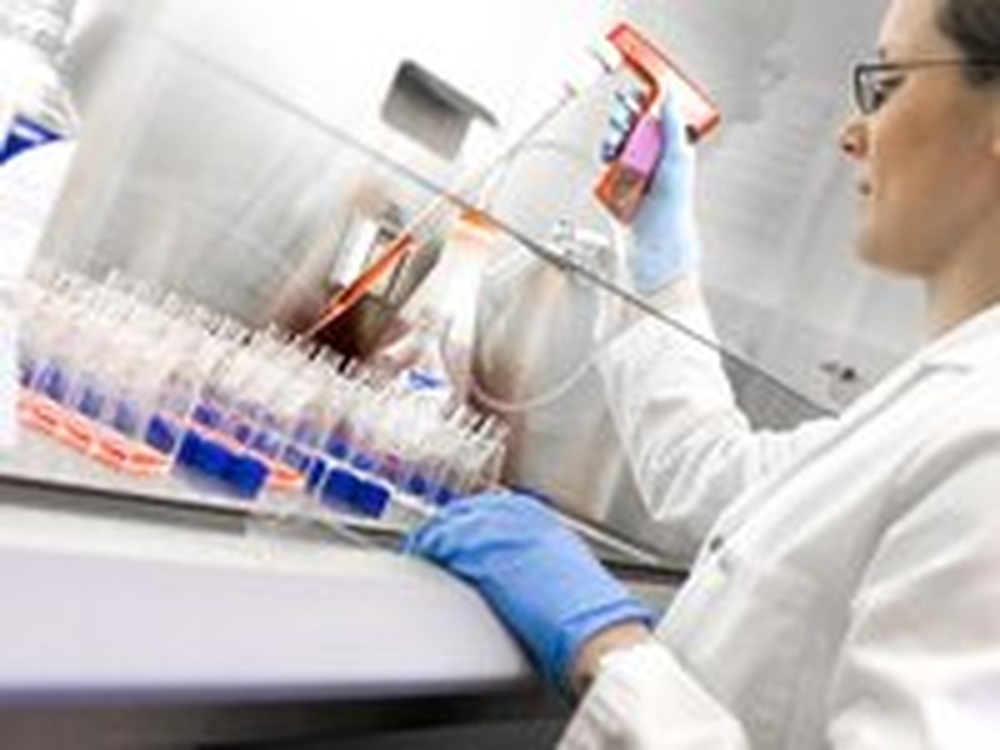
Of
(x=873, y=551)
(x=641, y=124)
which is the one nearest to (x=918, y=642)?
(x=873, y=551)

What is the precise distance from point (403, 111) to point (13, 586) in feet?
3.96

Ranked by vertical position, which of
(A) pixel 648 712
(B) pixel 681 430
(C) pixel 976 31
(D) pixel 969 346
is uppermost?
(C) pixel 976 31

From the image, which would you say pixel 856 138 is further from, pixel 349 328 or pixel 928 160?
pixel 349 328

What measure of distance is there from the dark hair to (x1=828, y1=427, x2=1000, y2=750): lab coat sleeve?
389 mm

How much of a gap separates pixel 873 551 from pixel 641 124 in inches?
34.3

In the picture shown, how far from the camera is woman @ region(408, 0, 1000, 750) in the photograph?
93 cm

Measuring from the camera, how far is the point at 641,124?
1796mm

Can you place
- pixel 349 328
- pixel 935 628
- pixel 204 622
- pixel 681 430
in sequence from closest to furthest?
1. pixel 204 622
2. pixel 935 628
3. pixel 349 328
4. pixel 681 430

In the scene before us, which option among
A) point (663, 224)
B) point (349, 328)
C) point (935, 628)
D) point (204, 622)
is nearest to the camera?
point (204, 622)

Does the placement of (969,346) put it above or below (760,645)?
above

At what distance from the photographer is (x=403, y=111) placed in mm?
1769

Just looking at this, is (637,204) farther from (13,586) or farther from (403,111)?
(13,586)

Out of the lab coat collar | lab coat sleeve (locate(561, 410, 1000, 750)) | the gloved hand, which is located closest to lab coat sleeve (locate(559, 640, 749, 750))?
lab coat sleeve (locate(561, 410, 1000, 750))

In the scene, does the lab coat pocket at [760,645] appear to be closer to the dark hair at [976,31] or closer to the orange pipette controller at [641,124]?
the dark hair at [976,31]
